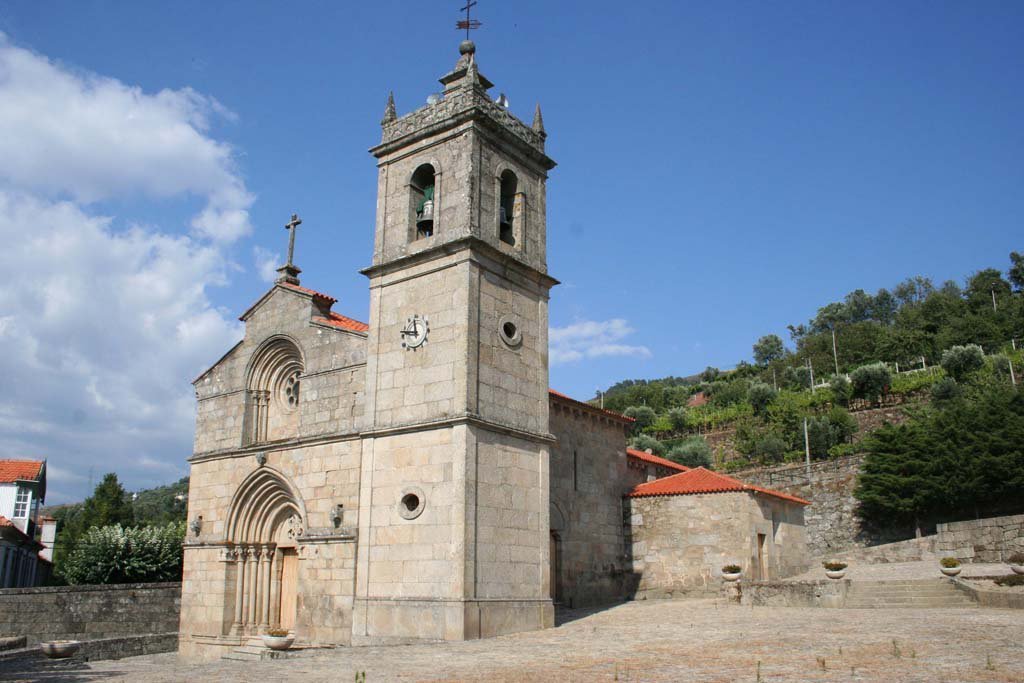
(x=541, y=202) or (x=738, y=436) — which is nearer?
(x=541, y=202)

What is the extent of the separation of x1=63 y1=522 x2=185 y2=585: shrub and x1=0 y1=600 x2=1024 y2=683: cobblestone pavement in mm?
16931

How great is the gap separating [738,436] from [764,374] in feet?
106

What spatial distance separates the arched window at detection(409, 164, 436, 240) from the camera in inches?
778

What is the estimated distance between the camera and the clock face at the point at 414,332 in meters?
18.3

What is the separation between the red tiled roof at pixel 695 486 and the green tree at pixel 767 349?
273ft

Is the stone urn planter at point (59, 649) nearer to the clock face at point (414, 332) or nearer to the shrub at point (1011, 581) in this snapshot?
the clock face at point (414, 332)

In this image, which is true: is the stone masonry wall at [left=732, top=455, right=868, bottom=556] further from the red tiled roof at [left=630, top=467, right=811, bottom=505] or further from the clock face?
the clock face

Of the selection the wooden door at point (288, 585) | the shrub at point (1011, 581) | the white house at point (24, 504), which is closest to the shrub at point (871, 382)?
the shrub at point (1011, 581)

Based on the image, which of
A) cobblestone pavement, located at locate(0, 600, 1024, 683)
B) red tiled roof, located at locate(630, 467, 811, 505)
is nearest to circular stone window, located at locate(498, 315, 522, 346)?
cobblestone pavement, located at locate(0, 600, 1024, 683)

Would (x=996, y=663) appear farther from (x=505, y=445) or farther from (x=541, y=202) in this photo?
(x=541, y=202)

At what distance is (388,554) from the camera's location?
17.4 meters

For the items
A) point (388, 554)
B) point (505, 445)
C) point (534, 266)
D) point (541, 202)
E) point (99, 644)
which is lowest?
point (99, 644)

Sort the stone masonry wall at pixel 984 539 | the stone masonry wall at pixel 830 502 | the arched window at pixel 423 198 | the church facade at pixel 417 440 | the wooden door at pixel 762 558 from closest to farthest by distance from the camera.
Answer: the church facade at pixel 417 440, the arched window at pixel 423 198, the stone masonry wall at pixel 984 539, the wooden door at pixel 762 558, the stone masonry wall at pixel 830 502

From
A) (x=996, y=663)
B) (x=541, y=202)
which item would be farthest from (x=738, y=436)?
(x=996, y=663)
